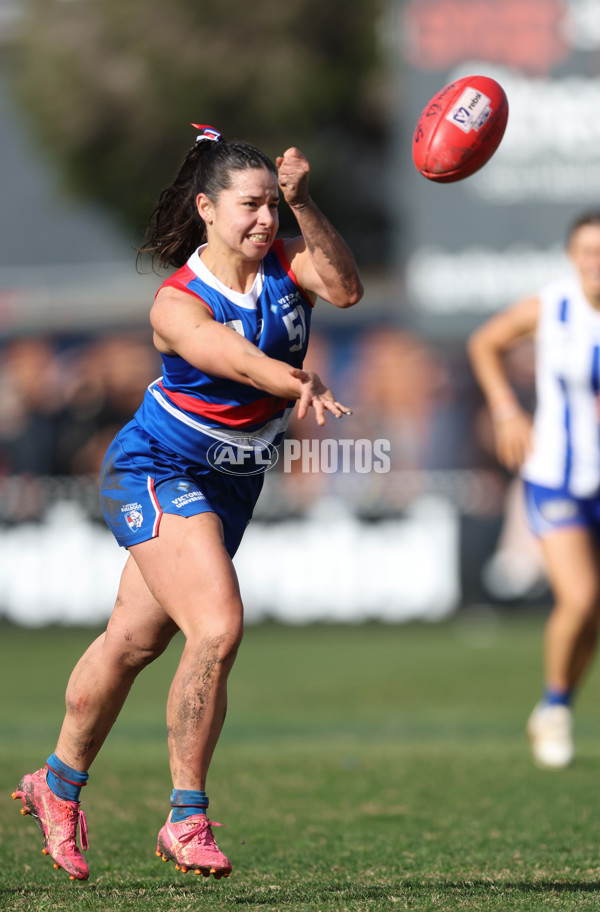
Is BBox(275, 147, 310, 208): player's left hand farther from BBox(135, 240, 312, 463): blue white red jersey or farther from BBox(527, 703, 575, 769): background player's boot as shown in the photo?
BBox(527, 703, 575, 769): background player's boot

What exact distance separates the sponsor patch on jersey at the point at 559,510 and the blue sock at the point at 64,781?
11.2 feet

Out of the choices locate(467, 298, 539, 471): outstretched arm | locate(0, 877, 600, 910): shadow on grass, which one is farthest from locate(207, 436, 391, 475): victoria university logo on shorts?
locate(467, 298, 539, 471): outstretched arm

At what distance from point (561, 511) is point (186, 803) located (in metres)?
3.57

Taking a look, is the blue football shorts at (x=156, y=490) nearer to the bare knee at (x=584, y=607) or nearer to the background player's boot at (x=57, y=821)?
the background player's boot at (x=57, y=821)

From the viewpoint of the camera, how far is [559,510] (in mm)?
7344

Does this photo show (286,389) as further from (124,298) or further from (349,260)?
(124,298)

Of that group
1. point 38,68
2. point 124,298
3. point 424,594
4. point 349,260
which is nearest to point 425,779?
point 349,260

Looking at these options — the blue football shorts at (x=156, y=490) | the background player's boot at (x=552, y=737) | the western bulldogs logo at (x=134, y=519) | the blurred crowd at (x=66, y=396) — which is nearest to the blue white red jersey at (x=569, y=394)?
the background player's boot at (x=552, y=737)

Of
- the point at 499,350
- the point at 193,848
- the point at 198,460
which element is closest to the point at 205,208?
the point at 198,460

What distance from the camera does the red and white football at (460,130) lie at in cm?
492

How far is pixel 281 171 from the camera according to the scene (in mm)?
4316

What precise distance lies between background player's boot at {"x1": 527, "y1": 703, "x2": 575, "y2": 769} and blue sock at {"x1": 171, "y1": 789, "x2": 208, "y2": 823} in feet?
10.2

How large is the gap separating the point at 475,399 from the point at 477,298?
4.74 feet

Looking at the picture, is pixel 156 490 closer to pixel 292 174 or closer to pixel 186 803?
pixel 186 803
